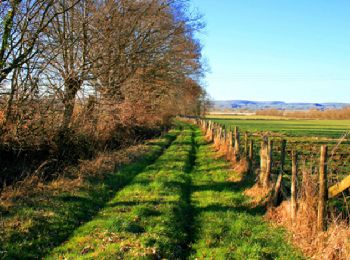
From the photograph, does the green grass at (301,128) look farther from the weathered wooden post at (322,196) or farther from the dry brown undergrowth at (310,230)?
the weathered wooden post at (322,196)

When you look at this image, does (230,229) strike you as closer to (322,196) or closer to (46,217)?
(322,196)

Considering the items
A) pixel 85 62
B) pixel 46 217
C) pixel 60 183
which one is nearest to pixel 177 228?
pixel 46 217

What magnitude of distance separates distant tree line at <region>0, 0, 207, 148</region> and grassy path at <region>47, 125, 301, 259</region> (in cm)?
467

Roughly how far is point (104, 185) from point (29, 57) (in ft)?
17.6

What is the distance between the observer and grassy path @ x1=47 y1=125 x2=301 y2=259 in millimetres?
6273

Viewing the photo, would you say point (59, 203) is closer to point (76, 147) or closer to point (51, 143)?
point (51, 143)

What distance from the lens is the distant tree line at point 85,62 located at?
11.7m

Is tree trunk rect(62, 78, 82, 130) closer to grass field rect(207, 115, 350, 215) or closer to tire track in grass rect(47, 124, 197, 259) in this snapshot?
tire track in grass rect(47, 124, 197, 259)

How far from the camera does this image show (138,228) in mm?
7406

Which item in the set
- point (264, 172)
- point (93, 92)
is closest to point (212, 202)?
point (264, 172)

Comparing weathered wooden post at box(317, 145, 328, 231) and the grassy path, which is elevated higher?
weathered wooden post at box(317, 145, 328, 231)

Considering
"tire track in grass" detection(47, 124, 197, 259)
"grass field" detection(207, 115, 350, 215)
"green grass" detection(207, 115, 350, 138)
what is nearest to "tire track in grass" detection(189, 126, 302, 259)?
"tire track in grass" detection(47, 124, 197, 259)

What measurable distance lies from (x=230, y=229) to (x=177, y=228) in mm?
1195

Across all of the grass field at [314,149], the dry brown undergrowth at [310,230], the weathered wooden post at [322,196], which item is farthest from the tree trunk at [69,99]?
the weathered wooden post at [322,196]
